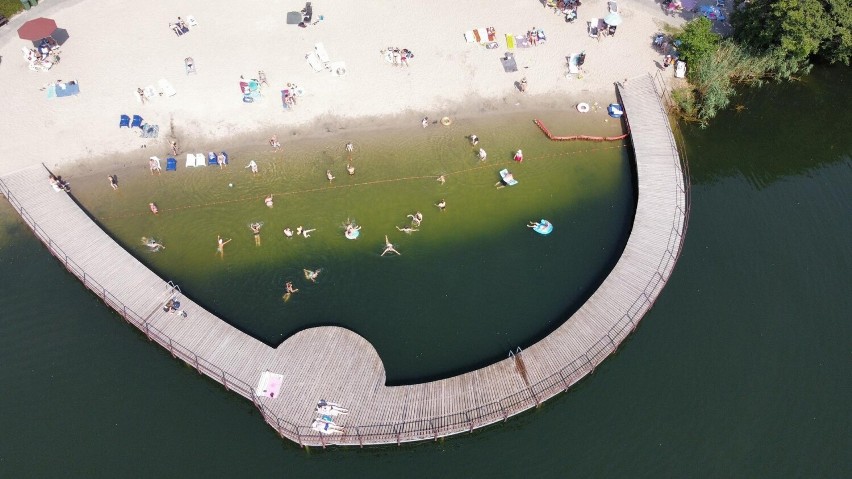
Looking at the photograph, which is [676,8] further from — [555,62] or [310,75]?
[310,75]

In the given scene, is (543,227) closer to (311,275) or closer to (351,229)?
(351,229)

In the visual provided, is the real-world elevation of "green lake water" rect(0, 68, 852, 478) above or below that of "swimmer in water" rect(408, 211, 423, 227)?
below

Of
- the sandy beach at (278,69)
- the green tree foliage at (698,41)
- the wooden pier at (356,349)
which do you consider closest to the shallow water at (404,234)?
the wooden pier at (356,349)

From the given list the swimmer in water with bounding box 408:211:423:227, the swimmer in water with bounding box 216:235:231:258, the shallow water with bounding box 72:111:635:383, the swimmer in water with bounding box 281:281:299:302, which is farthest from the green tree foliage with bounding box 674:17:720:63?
the swimmer in water with bounding box 216:235:231:258

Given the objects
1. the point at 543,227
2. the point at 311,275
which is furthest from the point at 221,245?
the point at 543,227

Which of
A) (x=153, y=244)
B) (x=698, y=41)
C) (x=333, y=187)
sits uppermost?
(x=698, y=41)

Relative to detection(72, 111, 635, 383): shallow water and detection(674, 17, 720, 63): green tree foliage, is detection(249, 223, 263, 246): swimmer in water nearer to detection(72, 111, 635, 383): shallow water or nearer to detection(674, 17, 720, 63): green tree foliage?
detection(72, 111, 635, 383): shallow water

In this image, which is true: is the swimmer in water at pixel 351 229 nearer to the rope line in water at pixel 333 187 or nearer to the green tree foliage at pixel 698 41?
the rope line in water at pixel 333 187
